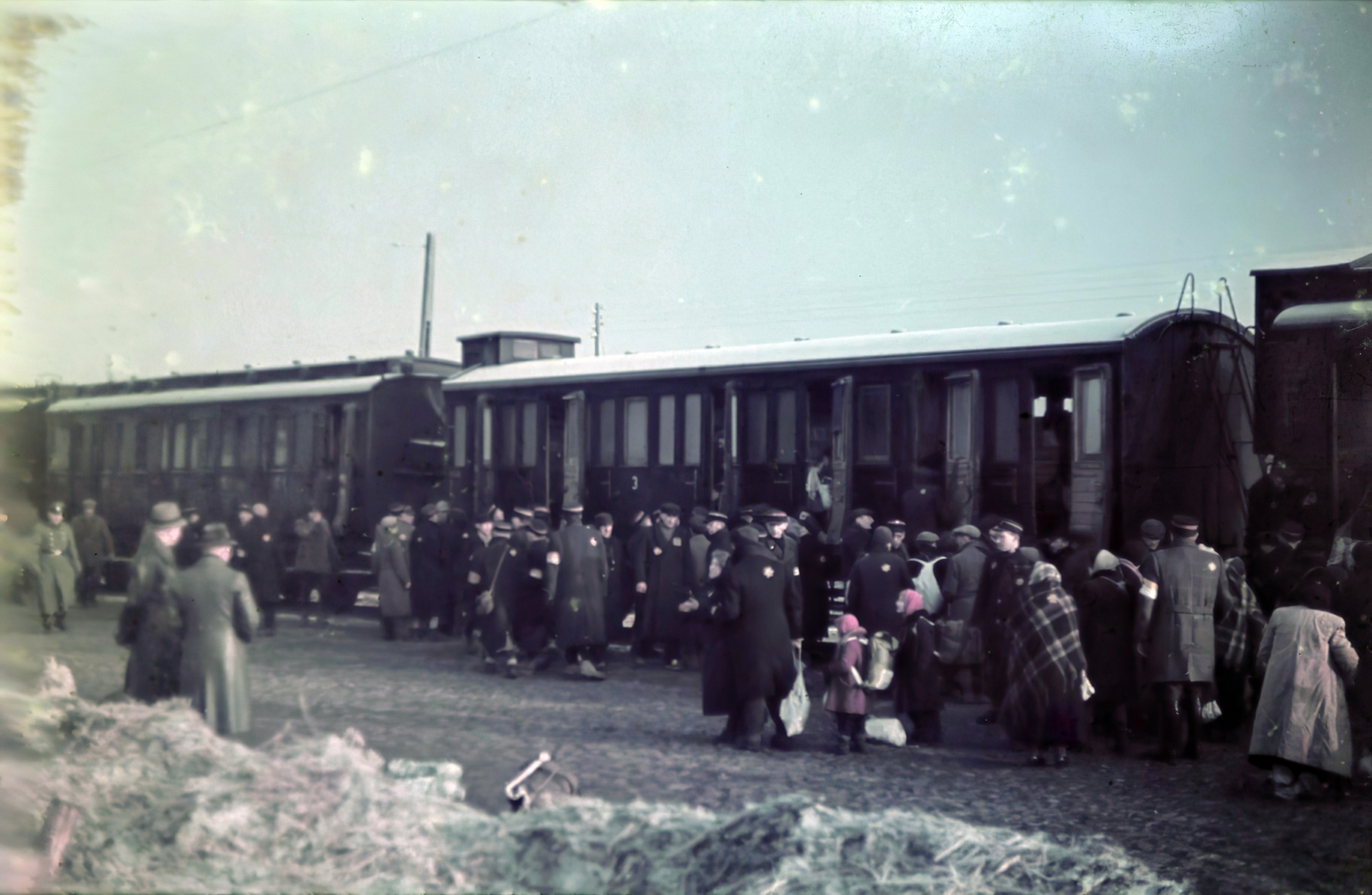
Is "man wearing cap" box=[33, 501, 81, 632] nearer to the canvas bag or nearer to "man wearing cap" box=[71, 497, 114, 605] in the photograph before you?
"man wearing cap" box=[71, 497, 114, 605]

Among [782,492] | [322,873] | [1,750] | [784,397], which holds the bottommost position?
[322,873]

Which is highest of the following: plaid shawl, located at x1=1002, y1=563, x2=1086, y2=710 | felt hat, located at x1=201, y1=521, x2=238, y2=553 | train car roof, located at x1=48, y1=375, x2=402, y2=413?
train car roof, located at x1=48, y1=375, x2=402, y2=413

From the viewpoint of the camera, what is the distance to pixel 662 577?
8.68m

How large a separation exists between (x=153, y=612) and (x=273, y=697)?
641mm

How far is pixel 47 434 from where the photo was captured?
4918mm

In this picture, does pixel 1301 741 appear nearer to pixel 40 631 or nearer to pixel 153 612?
pixel 153 612

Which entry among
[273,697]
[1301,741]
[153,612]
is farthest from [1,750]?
[1301,741]

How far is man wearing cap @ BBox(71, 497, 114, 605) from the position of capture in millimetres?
4660

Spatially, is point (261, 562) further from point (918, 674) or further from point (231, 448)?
point (918, 674)

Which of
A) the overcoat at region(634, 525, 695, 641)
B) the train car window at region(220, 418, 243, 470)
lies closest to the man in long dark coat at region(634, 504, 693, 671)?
the overcoat at region(634, 525, 695, 641)

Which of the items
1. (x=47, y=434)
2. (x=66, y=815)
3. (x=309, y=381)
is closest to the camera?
(x=66, y=815)

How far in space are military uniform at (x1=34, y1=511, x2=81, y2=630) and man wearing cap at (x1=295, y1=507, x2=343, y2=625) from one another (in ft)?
3.09

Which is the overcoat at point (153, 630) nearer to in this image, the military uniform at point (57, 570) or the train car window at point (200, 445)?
the military uniform at point (57, 570)

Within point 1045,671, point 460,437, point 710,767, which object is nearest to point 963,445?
point 1045,671
